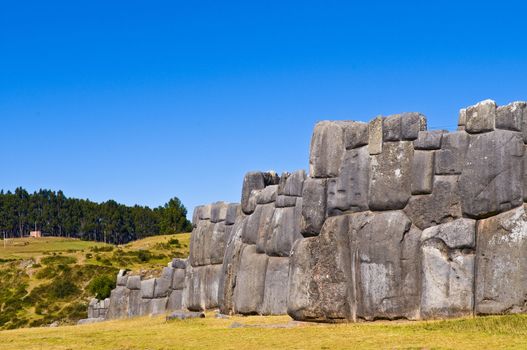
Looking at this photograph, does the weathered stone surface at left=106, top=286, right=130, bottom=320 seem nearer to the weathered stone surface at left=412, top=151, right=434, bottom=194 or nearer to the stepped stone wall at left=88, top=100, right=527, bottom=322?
the stepped stone wall at left=88, top=100, right=527, bottom=322

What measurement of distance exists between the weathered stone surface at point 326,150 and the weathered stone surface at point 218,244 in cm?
1073

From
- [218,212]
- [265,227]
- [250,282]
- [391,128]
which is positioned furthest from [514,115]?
[218,212]

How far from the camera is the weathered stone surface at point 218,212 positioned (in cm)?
3495

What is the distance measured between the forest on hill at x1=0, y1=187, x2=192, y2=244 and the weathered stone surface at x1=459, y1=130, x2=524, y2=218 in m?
118

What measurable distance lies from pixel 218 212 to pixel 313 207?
1152cm

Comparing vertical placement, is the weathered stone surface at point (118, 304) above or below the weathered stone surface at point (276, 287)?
below

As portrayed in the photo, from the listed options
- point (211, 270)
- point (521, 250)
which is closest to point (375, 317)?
point (521, 250)

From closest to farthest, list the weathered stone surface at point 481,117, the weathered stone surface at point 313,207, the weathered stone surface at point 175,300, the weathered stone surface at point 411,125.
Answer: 1. the weathered stone surface at point 481,117
2. the weathered stone surface at point 411,125
3. the weathered stone surface at point 313,207
4. the weathered stone surface at point 175,300

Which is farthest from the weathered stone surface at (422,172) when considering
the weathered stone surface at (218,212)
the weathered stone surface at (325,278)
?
the weathered stone surface at (218,212)

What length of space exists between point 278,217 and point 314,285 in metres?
5.03

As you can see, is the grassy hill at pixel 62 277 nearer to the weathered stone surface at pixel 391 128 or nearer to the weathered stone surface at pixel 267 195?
the weathered stone surface at pixel 267 195

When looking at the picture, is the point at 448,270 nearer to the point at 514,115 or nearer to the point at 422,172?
the point at 422,172

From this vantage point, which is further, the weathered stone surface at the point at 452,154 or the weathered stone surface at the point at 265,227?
the weathered stone surface at the point at 265,227

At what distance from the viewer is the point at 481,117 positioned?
20859mm
